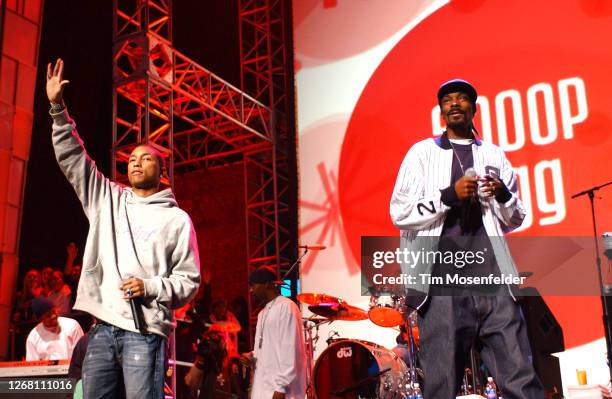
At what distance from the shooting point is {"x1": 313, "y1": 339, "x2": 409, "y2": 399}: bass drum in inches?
249

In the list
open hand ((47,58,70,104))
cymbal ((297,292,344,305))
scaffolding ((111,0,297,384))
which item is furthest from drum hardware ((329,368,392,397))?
open hand ((47,58,70,104))

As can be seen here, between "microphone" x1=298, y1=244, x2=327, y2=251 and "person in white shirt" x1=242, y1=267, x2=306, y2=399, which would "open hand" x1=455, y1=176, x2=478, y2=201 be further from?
"microphone" x1=298, y1=244, x2=327, y2=251

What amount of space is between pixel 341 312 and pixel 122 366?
14.0 feet

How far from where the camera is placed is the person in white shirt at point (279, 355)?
475 cm

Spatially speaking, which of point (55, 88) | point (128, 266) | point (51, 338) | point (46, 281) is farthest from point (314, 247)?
point (55, 88)

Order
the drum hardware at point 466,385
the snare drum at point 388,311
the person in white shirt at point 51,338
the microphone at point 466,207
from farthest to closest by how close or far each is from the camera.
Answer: the snare drum at point 388,311 < the person in white shirt at point 51,338 < the drum hardware at point 466,385 < the microphone at point 466,207

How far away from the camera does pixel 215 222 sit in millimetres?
14883

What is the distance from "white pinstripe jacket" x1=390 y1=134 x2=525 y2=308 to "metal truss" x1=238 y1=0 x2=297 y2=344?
8.26 m

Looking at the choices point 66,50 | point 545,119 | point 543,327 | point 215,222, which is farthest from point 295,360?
point 215,222

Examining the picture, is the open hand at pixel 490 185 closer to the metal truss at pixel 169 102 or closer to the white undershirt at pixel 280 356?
the white undershirt at pixel 280 356

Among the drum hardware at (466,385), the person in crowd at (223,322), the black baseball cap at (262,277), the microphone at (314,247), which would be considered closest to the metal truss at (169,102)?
the person in crowd at (223,322)

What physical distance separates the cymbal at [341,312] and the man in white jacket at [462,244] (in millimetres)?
3899

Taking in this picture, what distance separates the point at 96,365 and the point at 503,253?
154 cm

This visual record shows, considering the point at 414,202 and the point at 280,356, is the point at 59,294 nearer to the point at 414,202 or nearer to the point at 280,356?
the point at 280,356
